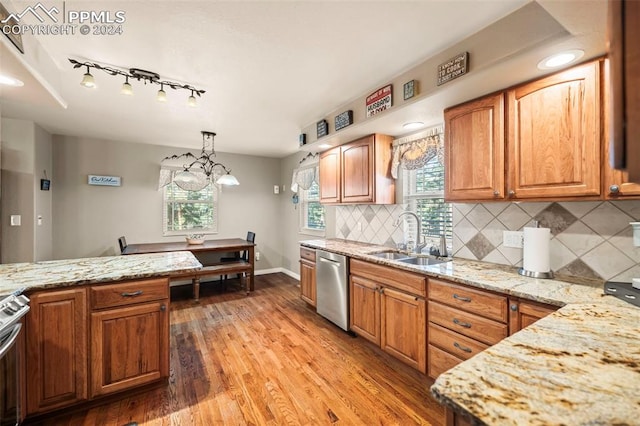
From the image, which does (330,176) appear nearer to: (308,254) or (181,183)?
(308,254)

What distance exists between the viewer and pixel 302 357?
249 cm

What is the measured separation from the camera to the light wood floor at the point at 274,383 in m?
1.77

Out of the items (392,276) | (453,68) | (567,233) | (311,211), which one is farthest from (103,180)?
(567,233)

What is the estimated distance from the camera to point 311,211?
5.05 metres

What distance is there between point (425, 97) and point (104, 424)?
3075 mm

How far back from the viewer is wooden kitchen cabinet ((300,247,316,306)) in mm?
3488

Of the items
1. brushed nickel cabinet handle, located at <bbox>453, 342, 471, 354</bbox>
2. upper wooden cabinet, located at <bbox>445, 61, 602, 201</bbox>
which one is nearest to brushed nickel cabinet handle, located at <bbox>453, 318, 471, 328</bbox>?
brushed nickel cabinet handle, located at <bbox>453, 342, 471, 354</bbox>

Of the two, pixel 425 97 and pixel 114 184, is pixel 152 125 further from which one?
pixel 425 97

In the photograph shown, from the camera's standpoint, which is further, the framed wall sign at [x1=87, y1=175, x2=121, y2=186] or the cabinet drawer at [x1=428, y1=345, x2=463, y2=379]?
the framed wall sign at [x1=87, y1=175, x2=121, y2=186]

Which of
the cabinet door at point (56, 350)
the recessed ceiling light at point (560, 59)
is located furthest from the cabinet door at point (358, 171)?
the cabinet door at point (56, 350)

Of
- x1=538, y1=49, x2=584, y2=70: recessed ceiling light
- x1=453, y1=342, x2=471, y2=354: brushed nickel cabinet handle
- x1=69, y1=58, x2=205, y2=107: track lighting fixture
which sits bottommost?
x1=453, y1=342, x2=471, y2=354: brushed nickel cabinet handle

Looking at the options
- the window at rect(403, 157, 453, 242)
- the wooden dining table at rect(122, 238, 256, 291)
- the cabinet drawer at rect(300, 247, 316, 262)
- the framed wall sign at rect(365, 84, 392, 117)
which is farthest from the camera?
the wooden dining table at rect(122, 238, 256, 291)

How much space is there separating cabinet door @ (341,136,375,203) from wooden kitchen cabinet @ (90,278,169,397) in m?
2.07

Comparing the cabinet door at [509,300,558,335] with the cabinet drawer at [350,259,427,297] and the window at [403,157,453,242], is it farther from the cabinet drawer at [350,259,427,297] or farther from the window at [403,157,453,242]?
the window at [403,157,453,242]
